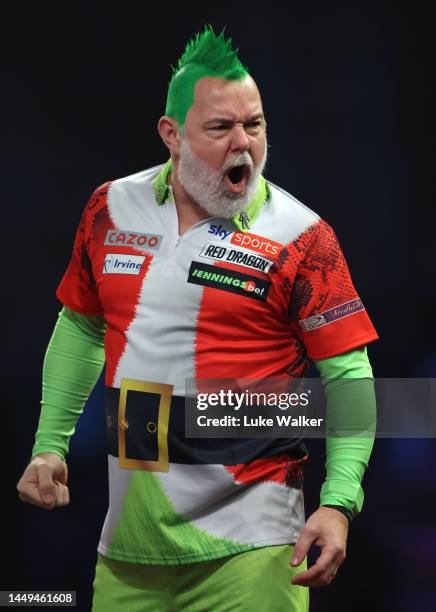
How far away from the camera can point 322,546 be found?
2617 mm

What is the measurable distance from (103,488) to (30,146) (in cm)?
106

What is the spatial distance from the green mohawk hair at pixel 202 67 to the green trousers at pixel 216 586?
0.96 m

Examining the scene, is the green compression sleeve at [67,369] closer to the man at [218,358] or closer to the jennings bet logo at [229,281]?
the man at [218,358]

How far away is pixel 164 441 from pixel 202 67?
0.82 meters

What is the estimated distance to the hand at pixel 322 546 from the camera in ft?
8.47

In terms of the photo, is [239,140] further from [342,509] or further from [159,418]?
[342,509]

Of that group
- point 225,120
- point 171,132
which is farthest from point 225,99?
point 171,132

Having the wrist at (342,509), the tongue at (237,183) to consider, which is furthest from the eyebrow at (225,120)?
the wrist at (342,509)

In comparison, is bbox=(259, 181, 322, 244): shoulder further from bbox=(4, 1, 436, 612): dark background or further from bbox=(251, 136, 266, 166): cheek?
bbox=(4, 1, 436, 612): dark background

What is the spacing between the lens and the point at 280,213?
2.87m

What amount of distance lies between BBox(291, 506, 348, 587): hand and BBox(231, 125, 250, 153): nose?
0.79 meters

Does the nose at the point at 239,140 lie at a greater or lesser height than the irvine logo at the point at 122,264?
greater

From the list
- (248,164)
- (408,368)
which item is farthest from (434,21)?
(248,164)

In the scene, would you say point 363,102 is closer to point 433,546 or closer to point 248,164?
point 248,164
